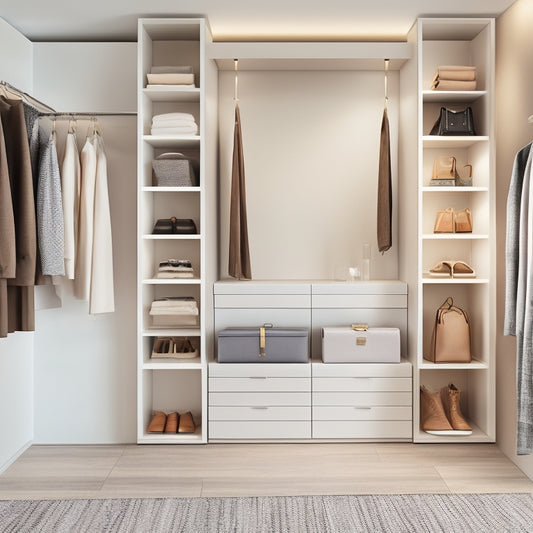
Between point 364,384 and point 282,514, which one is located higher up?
point 364,384

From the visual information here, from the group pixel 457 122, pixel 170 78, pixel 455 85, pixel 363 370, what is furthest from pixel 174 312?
pixel 455 85

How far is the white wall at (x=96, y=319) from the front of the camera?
Answer: 4.03 metres

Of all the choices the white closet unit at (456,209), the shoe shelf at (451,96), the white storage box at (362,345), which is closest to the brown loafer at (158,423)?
the white storage box at (362,345)

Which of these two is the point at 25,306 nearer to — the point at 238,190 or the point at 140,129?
the point at 140,129

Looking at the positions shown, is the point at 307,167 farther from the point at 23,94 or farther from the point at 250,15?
the point at 23,94

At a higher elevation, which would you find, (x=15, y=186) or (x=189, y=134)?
(x=189, y=134)

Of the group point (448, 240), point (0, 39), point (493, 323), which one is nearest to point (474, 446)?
point (493, 323)

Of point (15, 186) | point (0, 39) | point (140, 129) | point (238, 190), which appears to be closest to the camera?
point (15, 186)

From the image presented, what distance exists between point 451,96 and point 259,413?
2.31 meters

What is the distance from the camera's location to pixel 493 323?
12.5 feet

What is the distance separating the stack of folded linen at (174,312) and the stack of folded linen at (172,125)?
1041 millimetres

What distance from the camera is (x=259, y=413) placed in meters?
3.89

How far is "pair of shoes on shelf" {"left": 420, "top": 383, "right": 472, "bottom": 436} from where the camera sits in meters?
3.86

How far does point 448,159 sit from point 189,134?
1629 mm
